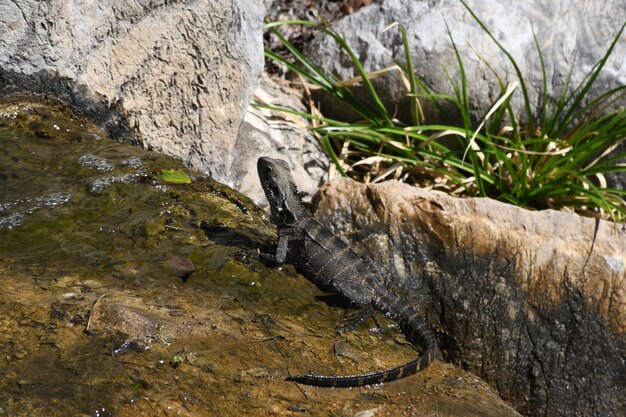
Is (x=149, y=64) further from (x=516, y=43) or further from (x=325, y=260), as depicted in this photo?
(x=516, y=43)

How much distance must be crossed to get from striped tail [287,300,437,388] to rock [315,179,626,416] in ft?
1.30

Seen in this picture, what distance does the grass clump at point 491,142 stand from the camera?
19.1ft

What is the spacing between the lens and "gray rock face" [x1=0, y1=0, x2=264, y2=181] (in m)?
4.59

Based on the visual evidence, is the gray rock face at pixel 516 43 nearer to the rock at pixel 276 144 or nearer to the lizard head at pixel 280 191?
the rock at pixel 276 144

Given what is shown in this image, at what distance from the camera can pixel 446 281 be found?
4312 mm

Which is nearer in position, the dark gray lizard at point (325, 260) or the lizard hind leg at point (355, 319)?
the lizard hind leg at point (355, 319)

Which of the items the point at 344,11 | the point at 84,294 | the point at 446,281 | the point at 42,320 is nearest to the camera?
the point at 42,320

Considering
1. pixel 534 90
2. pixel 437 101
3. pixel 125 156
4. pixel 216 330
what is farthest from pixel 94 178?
pixel 534 90

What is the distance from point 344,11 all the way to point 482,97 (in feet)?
7.94

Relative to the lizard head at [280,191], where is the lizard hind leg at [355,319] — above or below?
below

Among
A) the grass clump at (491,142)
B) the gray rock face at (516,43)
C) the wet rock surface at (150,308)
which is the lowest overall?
the wet rock surface at (150,308)

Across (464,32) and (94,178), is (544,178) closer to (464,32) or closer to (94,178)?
(464,32)

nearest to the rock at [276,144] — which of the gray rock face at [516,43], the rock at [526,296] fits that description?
the gray rock face at [516,43]

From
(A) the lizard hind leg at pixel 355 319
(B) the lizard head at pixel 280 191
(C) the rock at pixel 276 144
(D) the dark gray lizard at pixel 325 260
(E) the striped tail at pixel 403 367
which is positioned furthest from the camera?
(C) the rock at pixel 276 144
